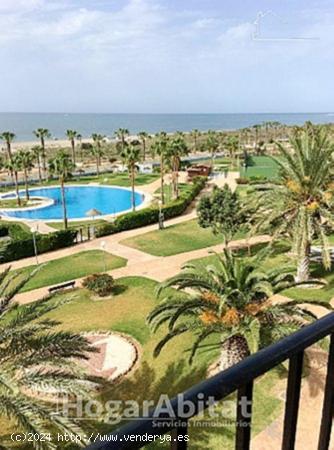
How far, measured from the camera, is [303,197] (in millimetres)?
18234

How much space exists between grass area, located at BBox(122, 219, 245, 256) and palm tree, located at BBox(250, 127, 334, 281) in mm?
9678

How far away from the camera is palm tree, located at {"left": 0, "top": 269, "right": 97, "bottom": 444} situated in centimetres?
713

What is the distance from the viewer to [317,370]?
11867 mm

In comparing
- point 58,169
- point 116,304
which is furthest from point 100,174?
point 116,304

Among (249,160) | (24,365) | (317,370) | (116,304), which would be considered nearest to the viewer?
(24,365)

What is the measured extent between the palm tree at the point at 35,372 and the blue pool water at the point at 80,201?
104 feet

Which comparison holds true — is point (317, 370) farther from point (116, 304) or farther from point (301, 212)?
point (116, 304)

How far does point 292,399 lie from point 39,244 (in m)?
27.6

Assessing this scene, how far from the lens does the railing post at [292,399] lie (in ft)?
5.69

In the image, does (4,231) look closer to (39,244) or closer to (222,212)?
(39,244)

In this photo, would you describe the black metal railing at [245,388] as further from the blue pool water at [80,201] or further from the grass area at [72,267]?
the blue pool water at [80,201]

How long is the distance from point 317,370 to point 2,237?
27.2 m

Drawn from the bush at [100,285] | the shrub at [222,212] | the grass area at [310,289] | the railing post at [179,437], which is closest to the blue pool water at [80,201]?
the shrub at [222,212]

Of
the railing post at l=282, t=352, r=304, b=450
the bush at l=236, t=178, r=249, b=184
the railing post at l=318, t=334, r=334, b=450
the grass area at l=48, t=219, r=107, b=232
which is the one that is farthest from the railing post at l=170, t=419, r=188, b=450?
the bush at l=236, t=178, r=249, b=184
